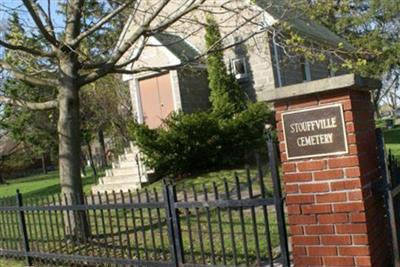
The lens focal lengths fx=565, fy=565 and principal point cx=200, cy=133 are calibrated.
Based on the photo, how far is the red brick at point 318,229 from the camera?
4.43 m

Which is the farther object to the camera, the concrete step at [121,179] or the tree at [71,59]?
the concrete step at [121,179]

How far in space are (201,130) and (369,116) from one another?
37.3ft

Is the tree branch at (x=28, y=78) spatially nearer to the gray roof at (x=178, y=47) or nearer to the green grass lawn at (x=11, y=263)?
the green grass lawn at (x=11, y=263)

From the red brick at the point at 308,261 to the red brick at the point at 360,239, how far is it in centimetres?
33

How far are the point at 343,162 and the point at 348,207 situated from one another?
35 centimetres

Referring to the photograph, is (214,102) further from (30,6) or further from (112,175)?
(30,6)

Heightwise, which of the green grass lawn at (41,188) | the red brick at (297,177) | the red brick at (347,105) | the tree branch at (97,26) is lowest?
the green grass lawn at (41,188)

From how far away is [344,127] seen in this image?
170 inches

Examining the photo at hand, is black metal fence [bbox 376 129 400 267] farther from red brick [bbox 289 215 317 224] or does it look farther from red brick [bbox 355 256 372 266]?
red brick [bbox 289 215 317 224]

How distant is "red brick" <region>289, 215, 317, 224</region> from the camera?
451 cm

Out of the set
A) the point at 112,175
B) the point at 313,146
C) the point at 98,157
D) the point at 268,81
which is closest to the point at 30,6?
the point at 313,146

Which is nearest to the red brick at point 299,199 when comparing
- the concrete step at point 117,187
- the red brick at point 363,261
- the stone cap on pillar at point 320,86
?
the red brick at point 363,261

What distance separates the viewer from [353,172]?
4297mm

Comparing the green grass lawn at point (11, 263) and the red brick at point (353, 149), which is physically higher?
the red brick at point (353, 149)
